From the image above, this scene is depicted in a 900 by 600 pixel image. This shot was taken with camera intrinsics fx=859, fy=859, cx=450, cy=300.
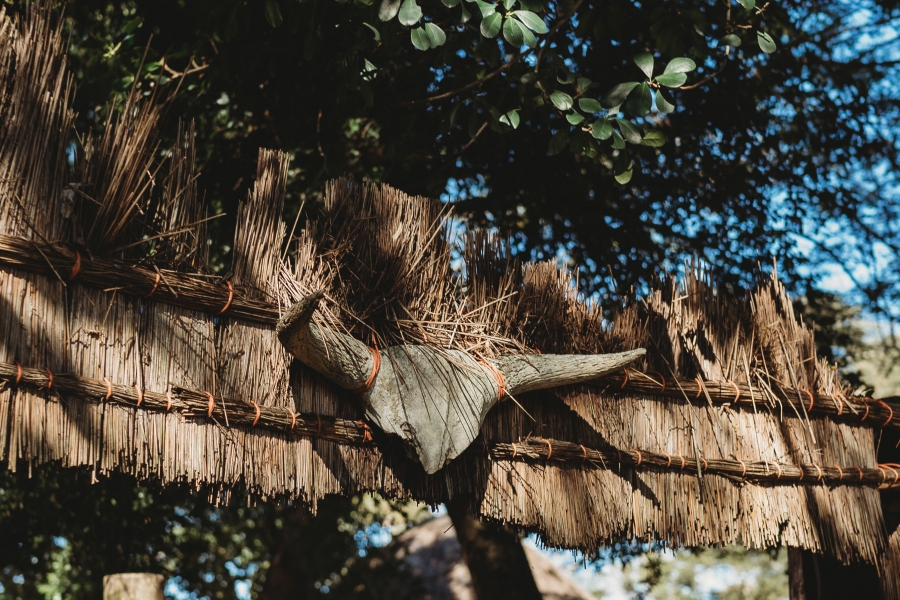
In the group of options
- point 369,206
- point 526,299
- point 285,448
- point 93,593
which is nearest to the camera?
point 285,448

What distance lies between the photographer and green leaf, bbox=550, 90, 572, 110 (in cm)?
309

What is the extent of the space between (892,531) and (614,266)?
6.88 feet

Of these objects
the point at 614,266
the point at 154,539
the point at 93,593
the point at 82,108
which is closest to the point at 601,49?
the point at 614,266

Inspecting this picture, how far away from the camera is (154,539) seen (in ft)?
18.4

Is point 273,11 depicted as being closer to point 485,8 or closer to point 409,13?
point 409,13

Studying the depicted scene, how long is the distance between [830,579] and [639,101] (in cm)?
221

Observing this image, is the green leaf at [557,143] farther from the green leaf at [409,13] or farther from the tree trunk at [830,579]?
the tree trunk at [830,579]

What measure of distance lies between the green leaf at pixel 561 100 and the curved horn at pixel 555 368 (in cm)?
92

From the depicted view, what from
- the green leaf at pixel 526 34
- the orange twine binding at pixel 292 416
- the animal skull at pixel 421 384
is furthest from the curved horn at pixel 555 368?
the green leaf at pixel 526 34

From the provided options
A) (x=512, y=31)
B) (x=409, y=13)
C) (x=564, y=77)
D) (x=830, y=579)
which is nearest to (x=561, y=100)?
(x=564, y=77)

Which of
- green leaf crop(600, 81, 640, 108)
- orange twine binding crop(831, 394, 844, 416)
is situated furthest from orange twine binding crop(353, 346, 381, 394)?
orange twine binding crop(831, 394, 844, 416)

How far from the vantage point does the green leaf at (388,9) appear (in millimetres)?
2816

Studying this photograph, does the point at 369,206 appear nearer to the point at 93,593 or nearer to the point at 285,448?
the point at 285,448

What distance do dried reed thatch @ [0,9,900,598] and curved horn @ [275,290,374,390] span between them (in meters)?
0.10
